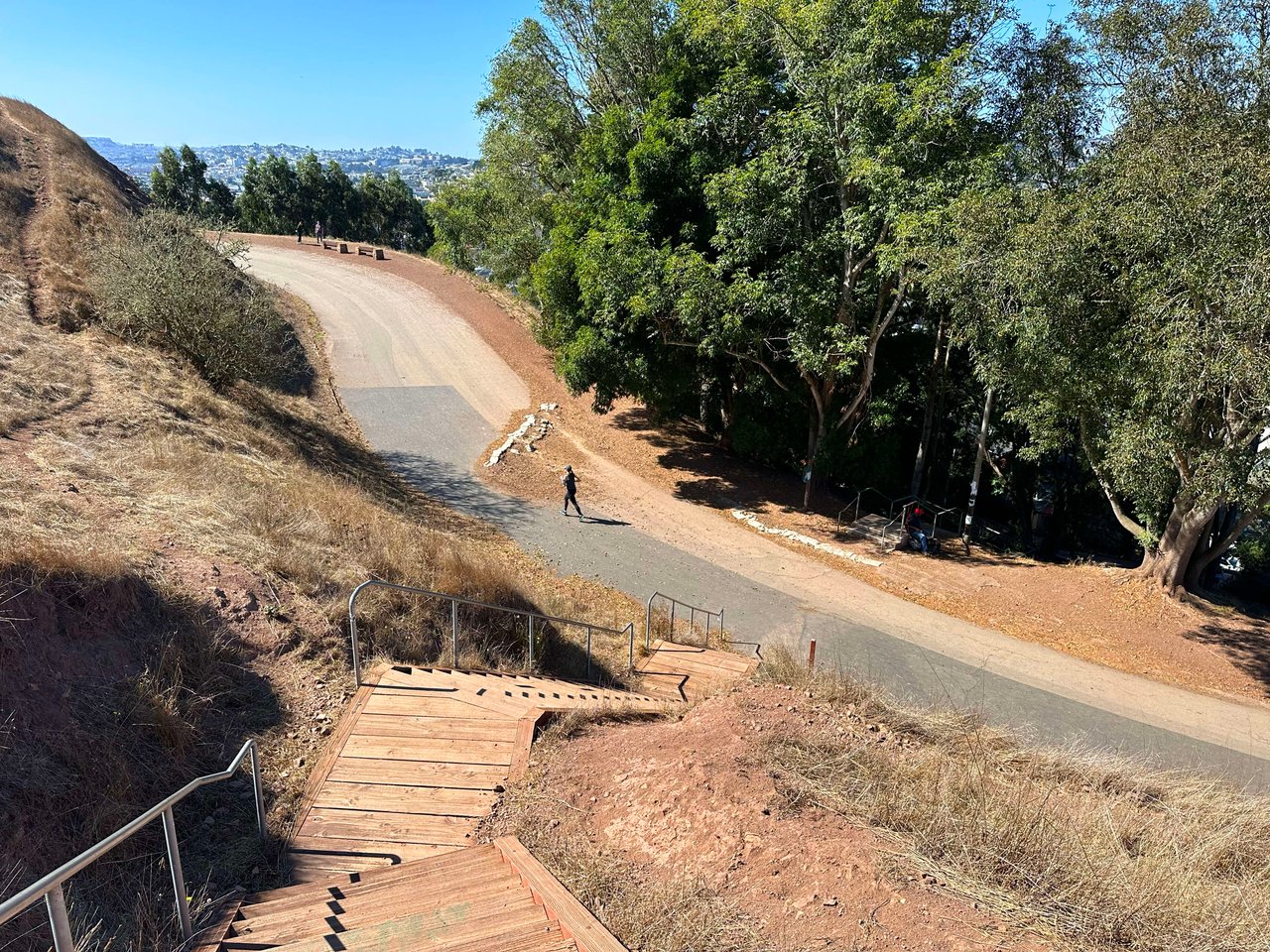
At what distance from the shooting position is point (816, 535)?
1831 centimetres

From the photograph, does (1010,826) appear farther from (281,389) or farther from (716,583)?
(281,389)

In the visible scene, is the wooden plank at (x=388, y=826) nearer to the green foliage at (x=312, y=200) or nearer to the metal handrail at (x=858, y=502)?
the metal handrail at (x=858, y=502)

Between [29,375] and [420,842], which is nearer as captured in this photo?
[420,842]

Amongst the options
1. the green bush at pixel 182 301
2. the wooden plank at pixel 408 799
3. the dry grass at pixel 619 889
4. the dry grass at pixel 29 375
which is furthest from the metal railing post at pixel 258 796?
the green bush at pixel 182 301

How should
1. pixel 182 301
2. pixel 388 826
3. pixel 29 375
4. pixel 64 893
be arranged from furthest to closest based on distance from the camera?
pixel 182 301 < pixel 29 375 < pixel 388 826 < pixel 64 893

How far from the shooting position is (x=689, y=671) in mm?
10922

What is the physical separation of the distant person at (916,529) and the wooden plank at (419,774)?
563 inches

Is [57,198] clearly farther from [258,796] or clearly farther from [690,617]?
[258,796]

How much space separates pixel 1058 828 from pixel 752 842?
2270 millimetres

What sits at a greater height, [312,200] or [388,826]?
[312,200]

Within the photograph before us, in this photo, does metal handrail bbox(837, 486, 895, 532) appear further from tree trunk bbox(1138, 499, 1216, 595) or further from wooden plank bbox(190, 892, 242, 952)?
wooden plank bbox(190, 892, 242, 952)

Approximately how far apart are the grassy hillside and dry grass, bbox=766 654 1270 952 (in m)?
4.41

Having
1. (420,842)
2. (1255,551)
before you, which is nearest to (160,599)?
(420,842)

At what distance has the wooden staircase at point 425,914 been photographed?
403 cm
